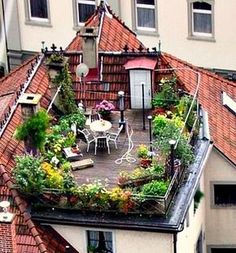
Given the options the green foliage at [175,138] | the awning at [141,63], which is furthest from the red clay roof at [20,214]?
the awning at [141,63]

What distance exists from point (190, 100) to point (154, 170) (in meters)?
5.46

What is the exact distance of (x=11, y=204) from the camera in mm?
48094

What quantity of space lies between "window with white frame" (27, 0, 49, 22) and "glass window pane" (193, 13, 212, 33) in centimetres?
776

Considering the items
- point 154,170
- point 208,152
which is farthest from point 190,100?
point 154,170

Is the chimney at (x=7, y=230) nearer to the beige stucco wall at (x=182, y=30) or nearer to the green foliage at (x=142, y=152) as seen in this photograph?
the green foliage at (x=142, y=152)

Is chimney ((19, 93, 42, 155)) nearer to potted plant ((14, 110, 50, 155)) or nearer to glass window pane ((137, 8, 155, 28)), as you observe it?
potted plant ((14, 110, 50, 155))

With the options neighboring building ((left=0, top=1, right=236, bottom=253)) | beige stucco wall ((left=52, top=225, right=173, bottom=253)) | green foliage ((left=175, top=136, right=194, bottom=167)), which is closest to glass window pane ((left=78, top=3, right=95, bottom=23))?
neighboring building ((left=0, top=1, right=236, bottom=253))

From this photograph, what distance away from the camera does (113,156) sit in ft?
168

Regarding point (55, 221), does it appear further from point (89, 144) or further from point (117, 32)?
point (117, 32)

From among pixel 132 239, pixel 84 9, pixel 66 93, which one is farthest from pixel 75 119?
pixel 84 9

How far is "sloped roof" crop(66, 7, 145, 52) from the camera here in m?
57.2

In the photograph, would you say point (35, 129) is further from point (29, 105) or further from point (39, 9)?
point (39, 9)

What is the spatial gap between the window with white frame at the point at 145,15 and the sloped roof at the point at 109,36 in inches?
363

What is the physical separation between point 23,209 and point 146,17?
23.1m
